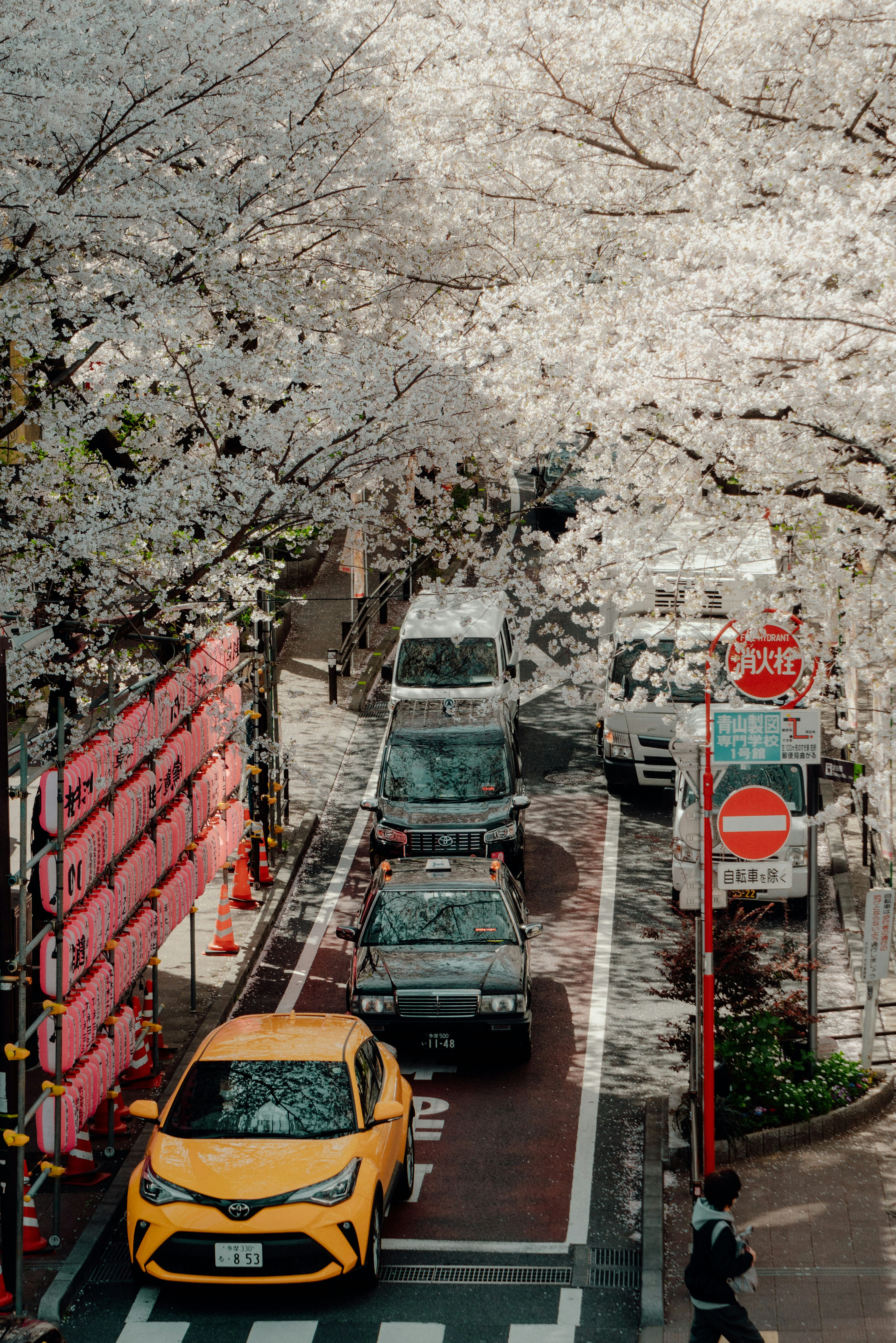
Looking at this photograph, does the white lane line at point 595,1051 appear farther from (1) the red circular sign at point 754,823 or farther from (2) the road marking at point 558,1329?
(1) the red circular sign at point 754,823

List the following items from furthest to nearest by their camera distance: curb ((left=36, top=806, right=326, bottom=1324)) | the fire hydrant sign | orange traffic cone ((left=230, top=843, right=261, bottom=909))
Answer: orange traffic cone ((left=230, top=843, right=261, bottom=909))
the fire hydrant sign
curb ((left=36, top=806, right=326, bottom=1324))

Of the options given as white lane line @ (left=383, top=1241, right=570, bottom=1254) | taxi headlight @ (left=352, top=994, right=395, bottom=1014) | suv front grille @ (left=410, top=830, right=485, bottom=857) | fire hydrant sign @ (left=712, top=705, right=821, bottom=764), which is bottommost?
white lane line @ (left=383, top=1241, right=570, bottom=1254)

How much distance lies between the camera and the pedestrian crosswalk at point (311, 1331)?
9547 millimetres

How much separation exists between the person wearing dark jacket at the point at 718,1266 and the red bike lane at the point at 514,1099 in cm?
274

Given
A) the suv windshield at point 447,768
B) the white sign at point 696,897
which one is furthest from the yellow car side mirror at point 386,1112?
the suv windshield at point 447,768

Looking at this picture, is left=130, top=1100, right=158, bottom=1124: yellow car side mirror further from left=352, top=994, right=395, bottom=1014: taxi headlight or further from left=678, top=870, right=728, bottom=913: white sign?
left=678, top=870, right=728, bottom=913: white sign

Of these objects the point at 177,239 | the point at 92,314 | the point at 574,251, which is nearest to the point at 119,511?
the point at 92,314

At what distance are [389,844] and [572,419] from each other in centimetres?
627

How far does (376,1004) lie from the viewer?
1356cm

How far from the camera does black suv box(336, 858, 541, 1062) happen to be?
44.4 ft

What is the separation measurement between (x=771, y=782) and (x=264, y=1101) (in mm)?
9627

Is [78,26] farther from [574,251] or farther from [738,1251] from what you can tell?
[738,1251]

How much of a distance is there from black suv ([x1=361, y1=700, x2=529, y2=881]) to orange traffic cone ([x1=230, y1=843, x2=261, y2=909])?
1616mm

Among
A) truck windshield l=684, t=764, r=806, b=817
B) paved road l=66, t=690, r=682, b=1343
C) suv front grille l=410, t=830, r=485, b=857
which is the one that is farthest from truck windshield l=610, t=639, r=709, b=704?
suv front grille l=410, t=830, r=485, b=857
